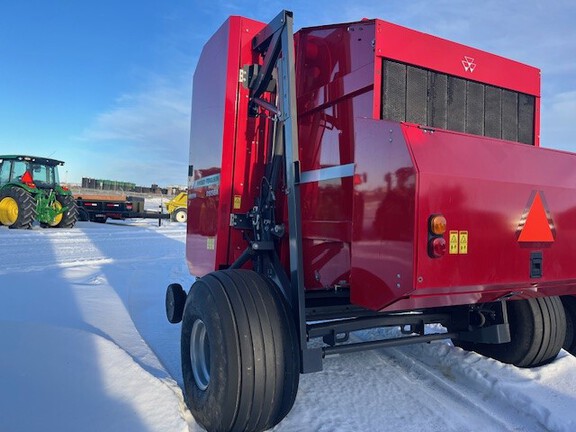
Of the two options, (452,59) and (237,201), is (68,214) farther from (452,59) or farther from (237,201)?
(452,59)

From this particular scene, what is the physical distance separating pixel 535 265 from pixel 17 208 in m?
16.6

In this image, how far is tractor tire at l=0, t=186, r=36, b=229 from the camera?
51.0ft

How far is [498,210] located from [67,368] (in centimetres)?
279

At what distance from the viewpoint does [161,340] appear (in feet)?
14.8

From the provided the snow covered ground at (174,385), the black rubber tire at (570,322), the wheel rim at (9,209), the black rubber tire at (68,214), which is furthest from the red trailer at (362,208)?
the black rubber tire at (68,214)

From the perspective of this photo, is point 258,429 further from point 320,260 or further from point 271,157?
point 271,157

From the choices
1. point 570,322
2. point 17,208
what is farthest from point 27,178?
point 570,322

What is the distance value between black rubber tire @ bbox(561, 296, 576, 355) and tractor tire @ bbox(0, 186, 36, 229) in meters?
15.8

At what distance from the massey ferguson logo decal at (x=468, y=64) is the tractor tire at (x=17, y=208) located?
51.8 ft

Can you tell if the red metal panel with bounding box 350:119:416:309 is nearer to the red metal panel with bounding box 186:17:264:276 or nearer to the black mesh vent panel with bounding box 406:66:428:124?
the black mesh vent panel with bounding box 406:66:428:124

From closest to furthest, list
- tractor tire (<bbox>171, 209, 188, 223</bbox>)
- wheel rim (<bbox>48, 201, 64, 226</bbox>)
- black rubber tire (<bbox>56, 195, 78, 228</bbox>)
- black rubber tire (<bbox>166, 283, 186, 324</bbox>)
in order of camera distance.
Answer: black rubber tire (<bbox>166, 283, 186, 324</bbox>) < wheel rim (<bbox>48, 201, 64, 226</bbox>) < black rubber tire (<bbox>56, 195, 78, 228</bbox>) < tractor tire (<bbox>171, 209, 188, 223</bbox>)

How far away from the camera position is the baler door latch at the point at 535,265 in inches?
105

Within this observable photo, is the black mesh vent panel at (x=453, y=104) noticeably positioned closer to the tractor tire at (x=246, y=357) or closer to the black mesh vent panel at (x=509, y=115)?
the black mesh vent panel at (x=509, y=115)

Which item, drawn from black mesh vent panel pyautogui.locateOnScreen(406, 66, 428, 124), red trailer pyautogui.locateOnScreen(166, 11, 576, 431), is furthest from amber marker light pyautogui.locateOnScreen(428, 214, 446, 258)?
black mesh vent panel pyautogui.locateOnScreen(406, 66, 428, 124)
